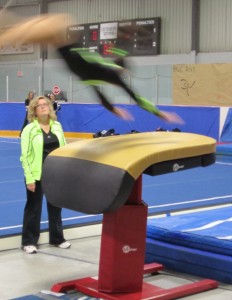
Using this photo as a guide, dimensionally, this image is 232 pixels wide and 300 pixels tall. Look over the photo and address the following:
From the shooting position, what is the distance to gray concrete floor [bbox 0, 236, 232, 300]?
13.8ft

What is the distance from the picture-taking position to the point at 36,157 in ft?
17.1

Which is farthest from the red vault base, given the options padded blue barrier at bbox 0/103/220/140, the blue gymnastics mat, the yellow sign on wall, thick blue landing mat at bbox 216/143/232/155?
the yellow sign on wall

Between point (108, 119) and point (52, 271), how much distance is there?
36.6 feet

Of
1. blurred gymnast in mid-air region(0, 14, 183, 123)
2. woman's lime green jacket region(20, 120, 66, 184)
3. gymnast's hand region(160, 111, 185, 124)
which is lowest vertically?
woman's lime green jacket region(20, 120, 66, 184)

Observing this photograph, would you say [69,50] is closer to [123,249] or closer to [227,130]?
[123,249]

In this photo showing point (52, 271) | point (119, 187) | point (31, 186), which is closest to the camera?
point (119, 187)

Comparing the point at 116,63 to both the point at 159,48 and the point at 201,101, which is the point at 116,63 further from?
the point at 159,48

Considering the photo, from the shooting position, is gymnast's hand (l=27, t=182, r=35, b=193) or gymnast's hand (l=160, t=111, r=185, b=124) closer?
gymnast's hand (l=160, t=111, r=185, b=124)

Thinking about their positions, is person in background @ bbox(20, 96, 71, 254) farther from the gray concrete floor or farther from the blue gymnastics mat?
the blue gymnastics mat

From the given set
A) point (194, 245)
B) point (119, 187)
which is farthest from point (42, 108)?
point (119, 187)

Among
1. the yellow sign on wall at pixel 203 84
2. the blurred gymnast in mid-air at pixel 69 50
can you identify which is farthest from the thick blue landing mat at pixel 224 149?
the blurred gymnast in mid-air at pixel 69 50

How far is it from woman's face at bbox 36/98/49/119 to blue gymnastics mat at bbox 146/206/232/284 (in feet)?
4.63

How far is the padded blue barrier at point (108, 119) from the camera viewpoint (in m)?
14.4

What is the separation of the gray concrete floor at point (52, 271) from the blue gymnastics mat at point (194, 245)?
0.32 feet
